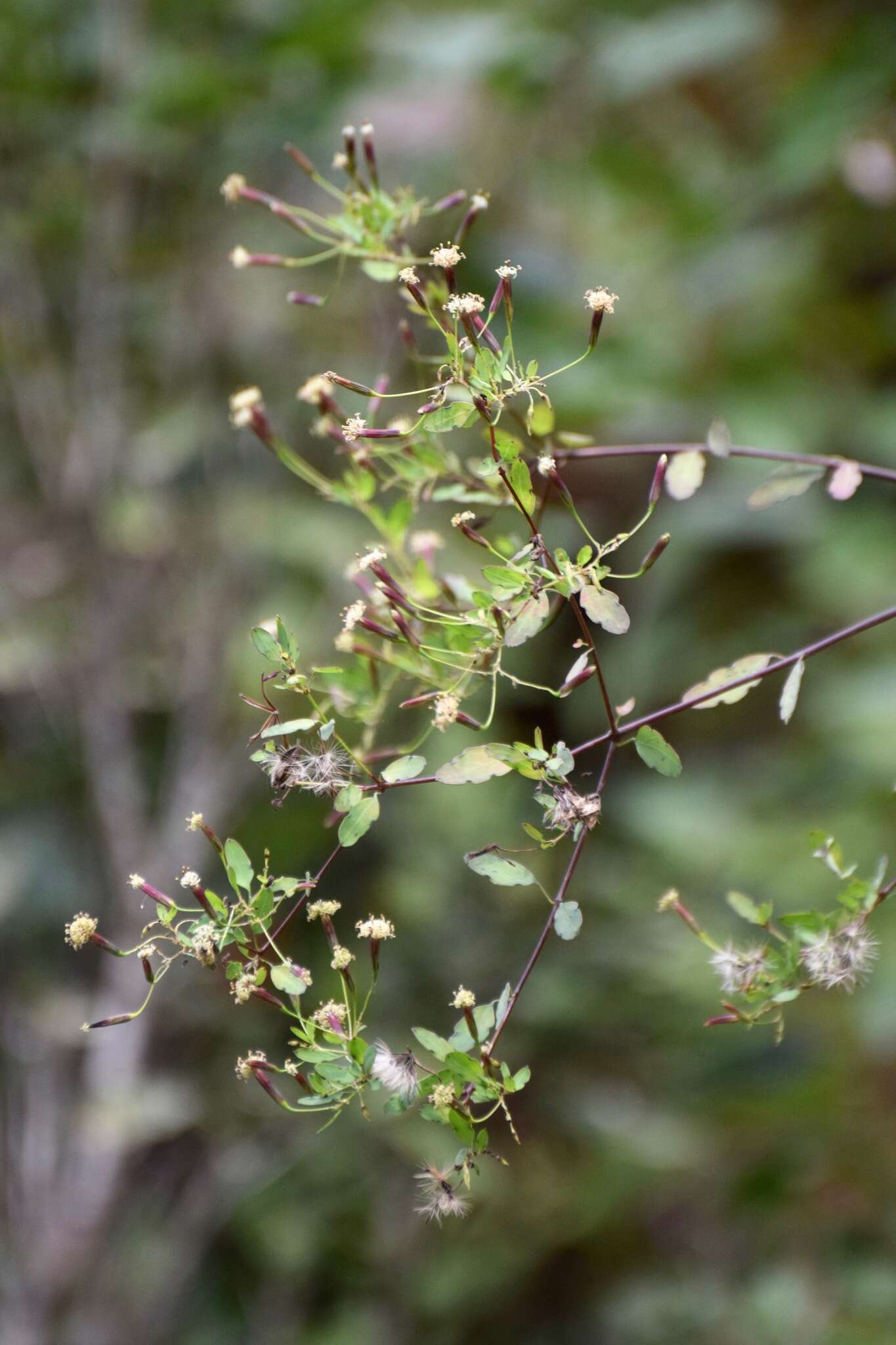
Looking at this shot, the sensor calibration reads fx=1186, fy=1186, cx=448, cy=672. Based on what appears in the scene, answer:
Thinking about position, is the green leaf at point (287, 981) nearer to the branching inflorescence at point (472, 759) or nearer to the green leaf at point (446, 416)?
the branching inflorescence at point (472, 759)

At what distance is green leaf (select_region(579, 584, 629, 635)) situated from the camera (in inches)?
11.1

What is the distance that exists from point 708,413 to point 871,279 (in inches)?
10.0

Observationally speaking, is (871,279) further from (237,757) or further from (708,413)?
(237,757)

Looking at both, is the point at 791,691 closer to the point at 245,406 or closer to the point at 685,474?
the point at 685,474

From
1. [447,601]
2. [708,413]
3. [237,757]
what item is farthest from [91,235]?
[447,601]

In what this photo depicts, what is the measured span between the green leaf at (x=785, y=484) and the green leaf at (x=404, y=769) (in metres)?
0.13

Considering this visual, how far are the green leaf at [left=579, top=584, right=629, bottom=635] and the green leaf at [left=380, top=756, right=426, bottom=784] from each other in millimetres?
56

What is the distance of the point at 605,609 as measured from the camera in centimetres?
28

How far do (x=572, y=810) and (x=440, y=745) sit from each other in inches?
34.3

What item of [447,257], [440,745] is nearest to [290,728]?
[447,257]

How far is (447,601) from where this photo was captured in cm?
39

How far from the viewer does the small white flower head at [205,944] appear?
0.92ft

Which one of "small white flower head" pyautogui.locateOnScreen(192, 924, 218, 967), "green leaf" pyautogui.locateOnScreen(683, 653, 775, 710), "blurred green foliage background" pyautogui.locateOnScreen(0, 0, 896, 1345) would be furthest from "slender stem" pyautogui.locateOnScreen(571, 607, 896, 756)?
"blurred green foliage background" pyautogui.locateOnScreen(0, 0, 896, 1345)

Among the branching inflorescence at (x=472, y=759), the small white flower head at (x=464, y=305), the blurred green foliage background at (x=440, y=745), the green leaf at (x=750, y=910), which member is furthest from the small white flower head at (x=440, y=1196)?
the blurred green foliage background at (x=440, y=745)
